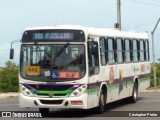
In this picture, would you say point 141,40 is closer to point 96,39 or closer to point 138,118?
point 96,39

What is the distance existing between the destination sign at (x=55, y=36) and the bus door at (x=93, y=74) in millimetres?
450

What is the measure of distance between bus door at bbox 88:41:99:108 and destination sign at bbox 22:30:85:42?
450 millimetres

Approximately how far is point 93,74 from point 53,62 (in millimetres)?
1351

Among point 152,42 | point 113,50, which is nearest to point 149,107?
point 113,50

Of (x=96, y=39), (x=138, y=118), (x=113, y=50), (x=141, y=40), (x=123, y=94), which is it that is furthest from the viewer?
(x=141, y=40)

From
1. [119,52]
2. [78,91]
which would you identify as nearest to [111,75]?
[119,52]

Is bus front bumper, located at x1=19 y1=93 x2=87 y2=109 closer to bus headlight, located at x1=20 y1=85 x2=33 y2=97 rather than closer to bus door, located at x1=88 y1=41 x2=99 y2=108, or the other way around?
bus headlight, located at x1=20 y1=85 x2=33 y2=97

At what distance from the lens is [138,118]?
17.5 m

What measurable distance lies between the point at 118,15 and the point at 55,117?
2200 centimetres

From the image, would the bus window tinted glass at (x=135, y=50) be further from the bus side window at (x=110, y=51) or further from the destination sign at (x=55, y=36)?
the destination sign at (x=55, y=36)

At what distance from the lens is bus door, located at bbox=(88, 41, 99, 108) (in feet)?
59.6

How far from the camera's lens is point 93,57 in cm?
1858

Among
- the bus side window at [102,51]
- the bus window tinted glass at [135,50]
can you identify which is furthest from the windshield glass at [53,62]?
the bus window tinted glass at [135,50]

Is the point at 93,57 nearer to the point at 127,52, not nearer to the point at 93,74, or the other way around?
the point at 93,74
